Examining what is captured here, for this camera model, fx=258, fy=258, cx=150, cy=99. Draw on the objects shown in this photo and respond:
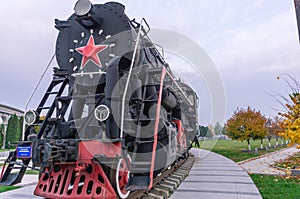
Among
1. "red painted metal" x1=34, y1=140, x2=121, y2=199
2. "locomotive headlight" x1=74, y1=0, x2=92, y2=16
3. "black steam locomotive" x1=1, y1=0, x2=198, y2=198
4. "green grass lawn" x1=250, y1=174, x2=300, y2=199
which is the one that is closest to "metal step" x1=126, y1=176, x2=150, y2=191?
"black steam locomotive" x1=1, y1=0, x2=198, y2=198

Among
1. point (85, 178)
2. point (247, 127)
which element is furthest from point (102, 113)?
point (247, 127)

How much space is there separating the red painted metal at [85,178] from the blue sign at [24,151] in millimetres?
458

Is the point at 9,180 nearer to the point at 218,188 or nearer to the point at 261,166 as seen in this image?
the point at 218,188

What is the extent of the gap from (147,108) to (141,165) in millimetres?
1120

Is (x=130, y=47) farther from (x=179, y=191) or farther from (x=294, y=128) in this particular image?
(x=294, y=128)

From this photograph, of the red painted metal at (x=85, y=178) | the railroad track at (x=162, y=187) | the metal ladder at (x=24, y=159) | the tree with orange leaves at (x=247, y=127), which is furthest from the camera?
the tree with orange leaves at (x=247, y=127)

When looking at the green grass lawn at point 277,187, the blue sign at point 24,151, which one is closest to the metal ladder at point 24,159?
the blue sign at point 24,151

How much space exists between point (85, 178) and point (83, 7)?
3039 mm

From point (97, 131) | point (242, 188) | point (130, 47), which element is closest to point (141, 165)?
point (97, 131)

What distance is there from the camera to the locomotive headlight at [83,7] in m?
4.70

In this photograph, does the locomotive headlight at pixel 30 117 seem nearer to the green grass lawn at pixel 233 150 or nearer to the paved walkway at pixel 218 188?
the paved walkway at pixel 218 188

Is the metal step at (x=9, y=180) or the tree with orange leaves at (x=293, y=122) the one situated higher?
the tree with orange leaves at (x=293, y=122)

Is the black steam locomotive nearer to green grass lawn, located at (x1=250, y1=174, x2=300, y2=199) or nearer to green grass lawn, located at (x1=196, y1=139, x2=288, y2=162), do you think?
green grass lawn, located at (x1=250, y1=174, x2=300, y2=199)

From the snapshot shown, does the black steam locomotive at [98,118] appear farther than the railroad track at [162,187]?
No
